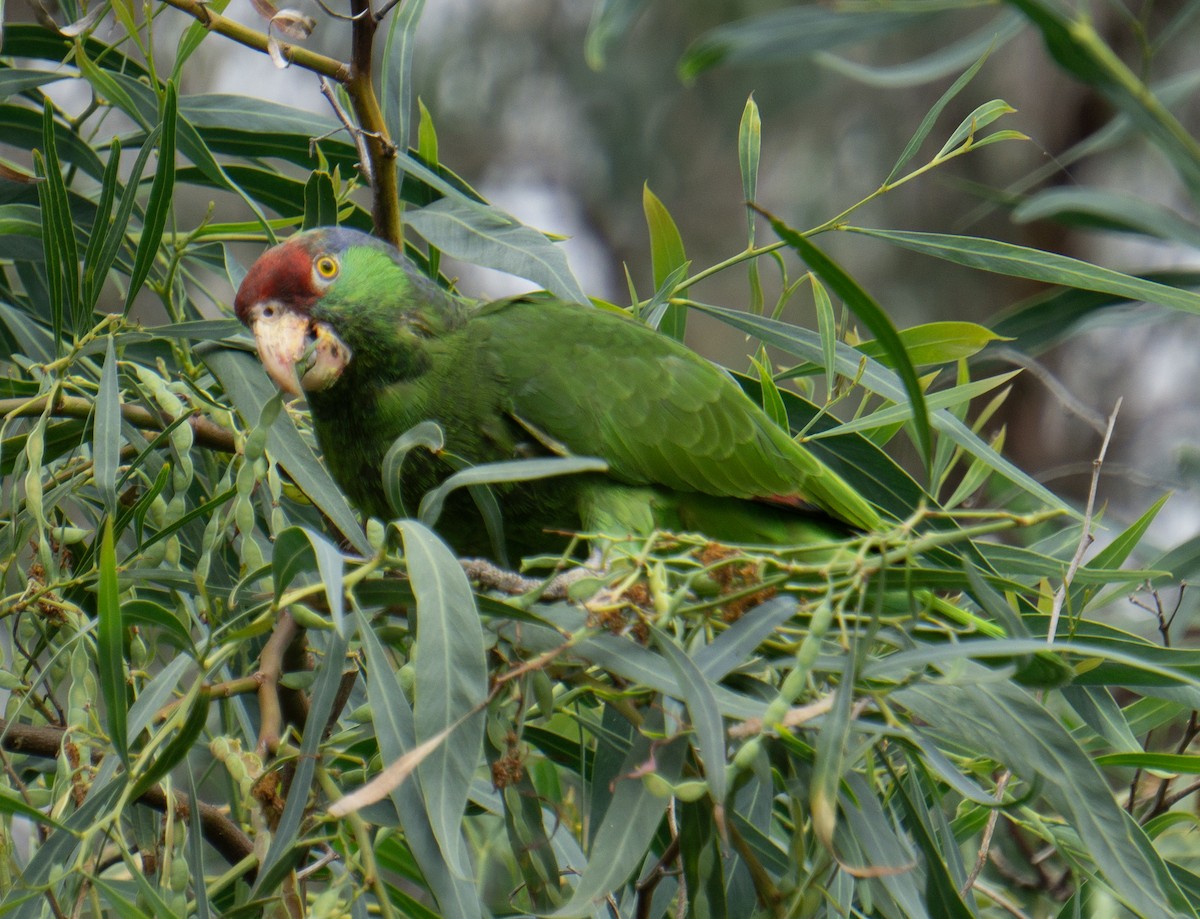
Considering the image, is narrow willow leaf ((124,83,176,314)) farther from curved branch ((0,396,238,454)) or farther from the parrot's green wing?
the parrot's green wing

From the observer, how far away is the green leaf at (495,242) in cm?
170

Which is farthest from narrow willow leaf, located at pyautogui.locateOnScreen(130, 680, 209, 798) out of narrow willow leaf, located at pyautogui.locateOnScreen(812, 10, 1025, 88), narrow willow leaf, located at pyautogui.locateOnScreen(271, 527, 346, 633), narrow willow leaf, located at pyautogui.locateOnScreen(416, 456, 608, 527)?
narrow willow leaf, located at pyautogui.locateOnScreen(812, 10, 1025, 88)

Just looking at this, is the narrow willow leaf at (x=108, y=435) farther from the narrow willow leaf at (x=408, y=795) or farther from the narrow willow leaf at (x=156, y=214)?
the narrow willow leaf at (x=408, y=795)

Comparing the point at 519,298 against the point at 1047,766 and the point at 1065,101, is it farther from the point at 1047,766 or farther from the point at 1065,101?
the point at 1065,101

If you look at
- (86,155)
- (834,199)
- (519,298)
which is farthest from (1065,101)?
(86,155)

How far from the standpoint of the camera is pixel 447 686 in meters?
1.09

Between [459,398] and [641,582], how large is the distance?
2.79ft

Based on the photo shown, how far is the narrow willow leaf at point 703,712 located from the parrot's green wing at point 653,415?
2.86 ft

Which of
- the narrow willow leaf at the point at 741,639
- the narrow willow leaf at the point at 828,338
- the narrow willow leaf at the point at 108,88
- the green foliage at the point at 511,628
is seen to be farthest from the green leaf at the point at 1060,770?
the narrow willow leaf at the point at 108,88

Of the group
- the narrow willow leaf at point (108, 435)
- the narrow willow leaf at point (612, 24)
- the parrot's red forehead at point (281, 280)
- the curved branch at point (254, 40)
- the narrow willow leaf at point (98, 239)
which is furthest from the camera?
the parrot's red forehead at point (281, 280)

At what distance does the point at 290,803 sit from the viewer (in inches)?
47.7

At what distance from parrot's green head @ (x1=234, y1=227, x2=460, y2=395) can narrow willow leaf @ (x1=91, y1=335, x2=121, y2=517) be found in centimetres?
36

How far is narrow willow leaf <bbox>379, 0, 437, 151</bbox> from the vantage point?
173cm

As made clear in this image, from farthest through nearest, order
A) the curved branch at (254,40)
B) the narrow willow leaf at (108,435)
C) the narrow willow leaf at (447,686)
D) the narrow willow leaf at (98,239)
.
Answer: the narrow willow leaf at (98,239) → the curved branch at (254,40) → the narrow willow leaf at (108,435) → the narrow willow leaf at (447,686)
